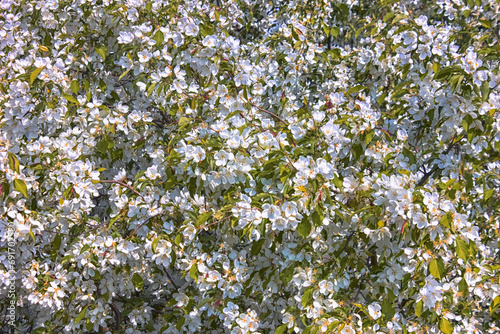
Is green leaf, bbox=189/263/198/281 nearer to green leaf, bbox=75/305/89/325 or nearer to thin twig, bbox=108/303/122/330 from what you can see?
green leaf, bbox=75/305/89/325

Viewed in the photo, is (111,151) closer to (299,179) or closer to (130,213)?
(130,213)

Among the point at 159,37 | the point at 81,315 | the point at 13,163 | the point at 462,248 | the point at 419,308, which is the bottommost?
the point at 81,315

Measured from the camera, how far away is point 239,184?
9.11 feet

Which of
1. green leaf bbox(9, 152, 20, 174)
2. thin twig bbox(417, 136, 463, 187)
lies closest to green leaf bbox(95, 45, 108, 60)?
green leaf bbox(9, 152, 20, 174)

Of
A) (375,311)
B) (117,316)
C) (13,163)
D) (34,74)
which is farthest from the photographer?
(117,316)

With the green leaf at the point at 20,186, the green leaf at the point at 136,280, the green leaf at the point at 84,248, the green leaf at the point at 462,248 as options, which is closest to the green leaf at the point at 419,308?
the green leaf at the point at 462,248

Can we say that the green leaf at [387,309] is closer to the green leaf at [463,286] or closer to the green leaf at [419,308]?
the green leaf at [419,308]

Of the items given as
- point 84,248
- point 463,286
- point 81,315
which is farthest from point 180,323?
point 463,286

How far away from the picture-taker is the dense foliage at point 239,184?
2.51 m

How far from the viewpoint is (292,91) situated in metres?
3.81

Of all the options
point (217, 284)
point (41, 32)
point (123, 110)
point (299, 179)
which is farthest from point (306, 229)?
point (41, 32)

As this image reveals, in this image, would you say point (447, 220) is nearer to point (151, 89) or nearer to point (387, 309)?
point (387, 309)

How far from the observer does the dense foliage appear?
2.51 meters

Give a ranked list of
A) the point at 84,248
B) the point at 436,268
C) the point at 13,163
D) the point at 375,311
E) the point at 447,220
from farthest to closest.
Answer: the point at 84,248, the point at 13,163, the point at 375,311, the point at 436,268, the point at 447,220
